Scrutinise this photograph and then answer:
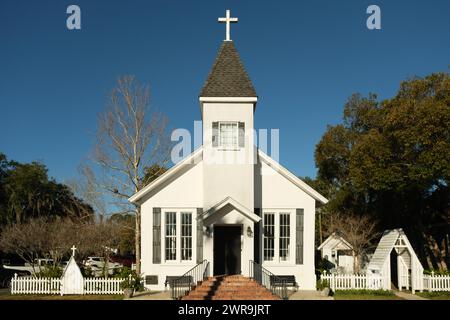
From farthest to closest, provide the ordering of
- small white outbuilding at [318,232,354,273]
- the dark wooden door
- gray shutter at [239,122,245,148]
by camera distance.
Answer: small white outbuilding at [318,232,354,273] < gray shutter at [239,122,245,148] < the dark wooden door

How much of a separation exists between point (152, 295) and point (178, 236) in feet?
9.34

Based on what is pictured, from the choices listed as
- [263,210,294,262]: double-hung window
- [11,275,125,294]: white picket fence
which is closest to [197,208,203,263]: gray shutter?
[263,210,294,262]: double-hung window

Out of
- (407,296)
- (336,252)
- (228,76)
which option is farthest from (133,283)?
(336,252)

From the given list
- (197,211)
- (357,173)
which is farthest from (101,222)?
(357,173)

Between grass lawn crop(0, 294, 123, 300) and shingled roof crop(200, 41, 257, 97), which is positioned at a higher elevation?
shingled roof crop(200, 41, 257, 97)

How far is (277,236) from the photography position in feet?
67.8

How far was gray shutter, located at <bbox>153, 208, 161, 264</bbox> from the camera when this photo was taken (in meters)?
20.3

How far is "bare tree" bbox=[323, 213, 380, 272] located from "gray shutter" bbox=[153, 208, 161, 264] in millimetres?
13237

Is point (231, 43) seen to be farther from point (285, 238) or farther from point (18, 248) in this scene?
point (18, 248)

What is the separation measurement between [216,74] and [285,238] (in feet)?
26.2

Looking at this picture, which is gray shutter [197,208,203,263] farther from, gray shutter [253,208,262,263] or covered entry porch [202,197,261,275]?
gray shutter [253,208,262,263]

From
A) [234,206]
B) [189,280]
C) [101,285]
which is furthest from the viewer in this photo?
[101,285]

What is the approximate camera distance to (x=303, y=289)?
804 inches

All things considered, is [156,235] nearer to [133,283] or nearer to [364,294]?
[133,283]
